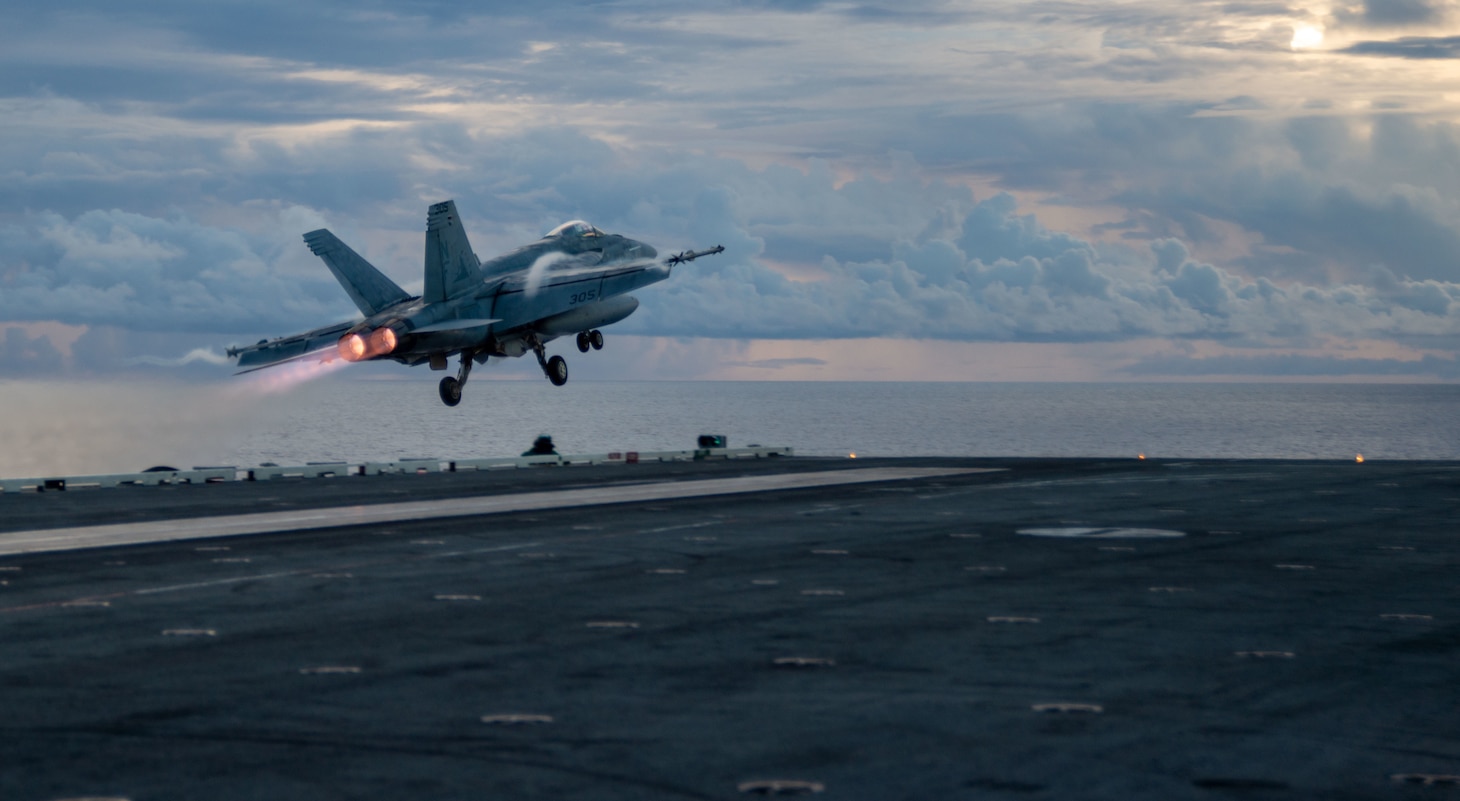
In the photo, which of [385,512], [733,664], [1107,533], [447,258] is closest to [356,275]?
[447,258]

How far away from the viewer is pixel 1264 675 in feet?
51.1

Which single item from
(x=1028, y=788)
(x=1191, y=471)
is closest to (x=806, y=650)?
(x=1028, y=788)

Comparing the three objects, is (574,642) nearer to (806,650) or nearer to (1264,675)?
Result: (806,650)

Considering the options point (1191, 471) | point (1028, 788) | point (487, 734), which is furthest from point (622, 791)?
point (1191, 471)

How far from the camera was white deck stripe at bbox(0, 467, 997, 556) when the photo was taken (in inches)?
1210

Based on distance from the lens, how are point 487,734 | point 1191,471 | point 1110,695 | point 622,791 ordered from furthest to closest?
point 1191,471
point 1110,695
point 487,734
point 622,791

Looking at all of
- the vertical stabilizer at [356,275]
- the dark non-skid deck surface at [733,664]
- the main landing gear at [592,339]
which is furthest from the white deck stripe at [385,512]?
the vertical stabilizer at [356,275]

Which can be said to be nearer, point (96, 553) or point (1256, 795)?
point (1256, 795)

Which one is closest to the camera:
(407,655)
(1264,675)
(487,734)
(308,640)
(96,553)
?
(487,734)

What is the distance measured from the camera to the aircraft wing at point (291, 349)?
165 feet

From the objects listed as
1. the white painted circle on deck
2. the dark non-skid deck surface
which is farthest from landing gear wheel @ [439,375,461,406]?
the white painted circle on deck

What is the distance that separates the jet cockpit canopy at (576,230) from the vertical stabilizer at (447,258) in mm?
4280

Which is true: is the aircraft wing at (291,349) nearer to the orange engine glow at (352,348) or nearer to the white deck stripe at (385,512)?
the orange engine glow at (352,348)

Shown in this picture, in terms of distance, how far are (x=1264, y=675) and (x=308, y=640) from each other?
1125 centimetres
